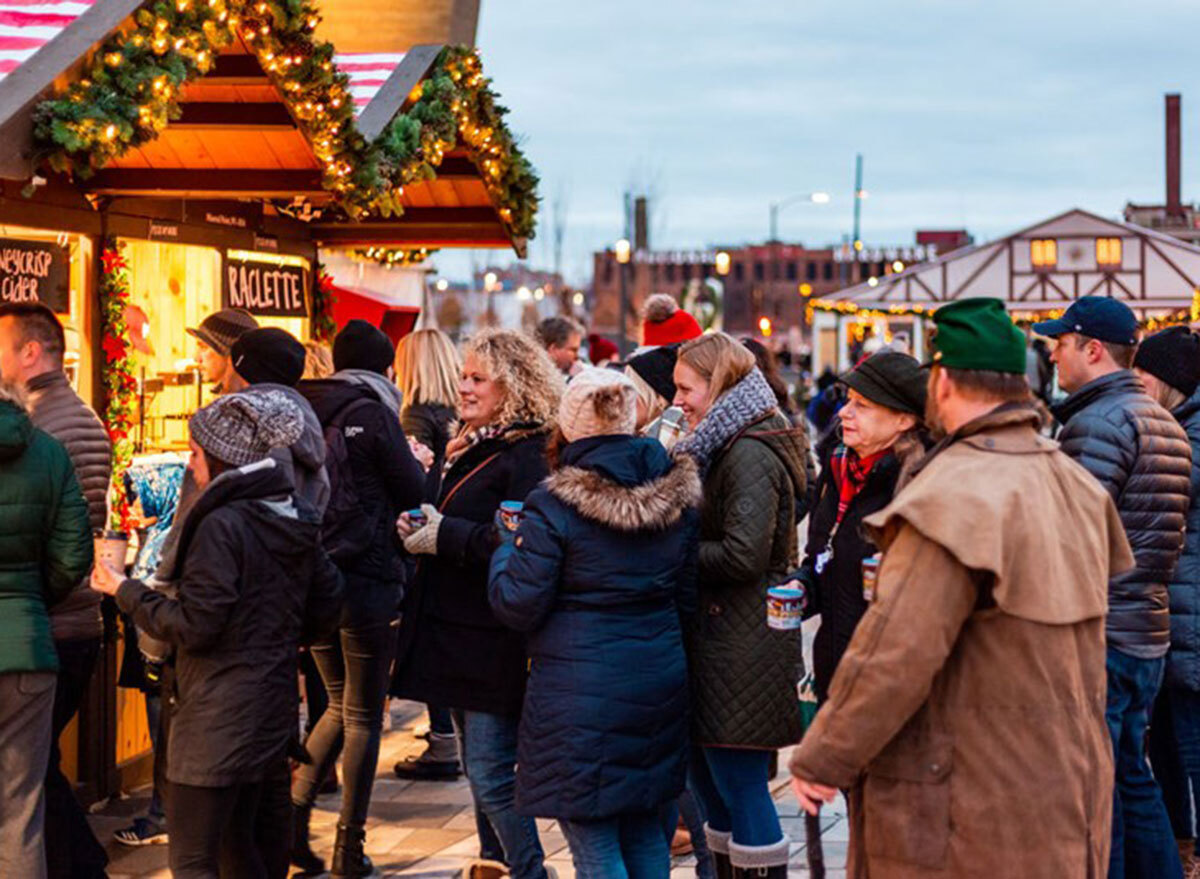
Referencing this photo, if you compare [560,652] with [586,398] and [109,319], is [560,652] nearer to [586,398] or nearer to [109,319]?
[586,398]

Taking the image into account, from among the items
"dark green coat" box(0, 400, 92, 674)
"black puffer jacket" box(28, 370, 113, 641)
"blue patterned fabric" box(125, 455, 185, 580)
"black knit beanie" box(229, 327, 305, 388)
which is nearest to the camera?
"dark green coat" box(0, 400, 92, 674)

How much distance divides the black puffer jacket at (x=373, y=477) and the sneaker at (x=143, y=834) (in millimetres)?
1375

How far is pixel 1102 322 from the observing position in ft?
19.9

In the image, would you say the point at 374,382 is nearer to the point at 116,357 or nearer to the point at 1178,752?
the point at 116,357

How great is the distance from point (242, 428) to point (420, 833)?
2.89 meters

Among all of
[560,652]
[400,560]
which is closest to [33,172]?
[400,560]

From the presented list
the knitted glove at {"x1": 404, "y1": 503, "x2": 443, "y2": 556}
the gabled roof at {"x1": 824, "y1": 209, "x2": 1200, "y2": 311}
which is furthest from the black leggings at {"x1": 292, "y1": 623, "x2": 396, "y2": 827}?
the gabled roof at {"x1": 824, "y1": 209, "x2": 1200, "y2": 311}

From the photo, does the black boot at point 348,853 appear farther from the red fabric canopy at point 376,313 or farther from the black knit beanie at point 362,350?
the red fabric canopy at point 376,313

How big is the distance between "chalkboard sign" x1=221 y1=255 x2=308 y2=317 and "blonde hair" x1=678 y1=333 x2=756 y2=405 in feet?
13.0

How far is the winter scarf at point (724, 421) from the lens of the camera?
5.78 metres

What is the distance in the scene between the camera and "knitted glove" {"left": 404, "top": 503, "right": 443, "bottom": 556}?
5.94 m

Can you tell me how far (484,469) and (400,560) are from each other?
1198 millimetres

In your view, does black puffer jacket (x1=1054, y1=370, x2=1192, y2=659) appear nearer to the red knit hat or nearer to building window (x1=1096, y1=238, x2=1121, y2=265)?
the red knit hat

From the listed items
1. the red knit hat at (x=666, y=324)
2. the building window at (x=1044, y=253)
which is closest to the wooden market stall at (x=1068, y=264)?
the building window at (x=1044, y=253)
